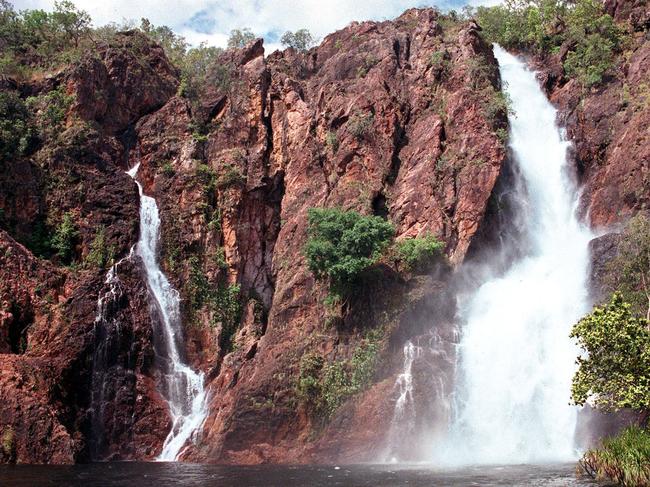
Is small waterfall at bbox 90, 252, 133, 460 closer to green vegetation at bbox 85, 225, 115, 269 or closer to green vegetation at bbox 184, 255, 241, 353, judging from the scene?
green vegetation at bbox 85, 225, 115, 269

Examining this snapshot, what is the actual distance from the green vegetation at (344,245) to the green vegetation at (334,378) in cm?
411

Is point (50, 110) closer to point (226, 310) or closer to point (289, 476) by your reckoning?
point (226, 310)

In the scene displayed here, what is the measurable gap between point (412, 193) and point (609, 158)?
13132mm

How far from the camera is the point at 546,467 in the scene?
22.1 metres

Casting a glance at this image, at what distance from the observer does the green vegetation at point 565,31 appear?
4512 centimetres

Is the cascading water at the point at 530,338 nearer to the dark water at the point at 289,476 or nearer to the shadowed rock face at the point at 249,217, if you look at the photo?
the shadowed rock face at the point at 249,217

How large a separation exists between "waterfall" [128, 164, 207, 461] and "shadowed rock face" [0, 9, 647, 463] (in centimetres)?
70

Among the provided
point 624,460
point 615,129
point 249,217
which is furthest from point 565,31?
point 624,460

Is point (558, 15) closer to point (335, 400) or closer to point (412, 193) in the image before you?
point (412, 193)

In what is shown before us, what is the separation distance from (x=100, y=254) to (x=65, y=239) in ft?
9.05

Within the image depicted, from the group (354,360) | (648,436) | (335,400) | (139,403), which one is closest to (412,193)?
(354,360)

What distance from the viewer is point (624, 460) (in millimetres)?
15469

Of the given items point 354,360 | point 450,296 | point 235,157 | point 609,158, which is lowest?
point 354,360

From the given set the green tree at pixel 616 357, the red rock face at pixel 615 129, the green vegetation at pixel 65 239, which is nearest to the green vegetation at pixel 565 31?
the red rock face at pixel 615 129
